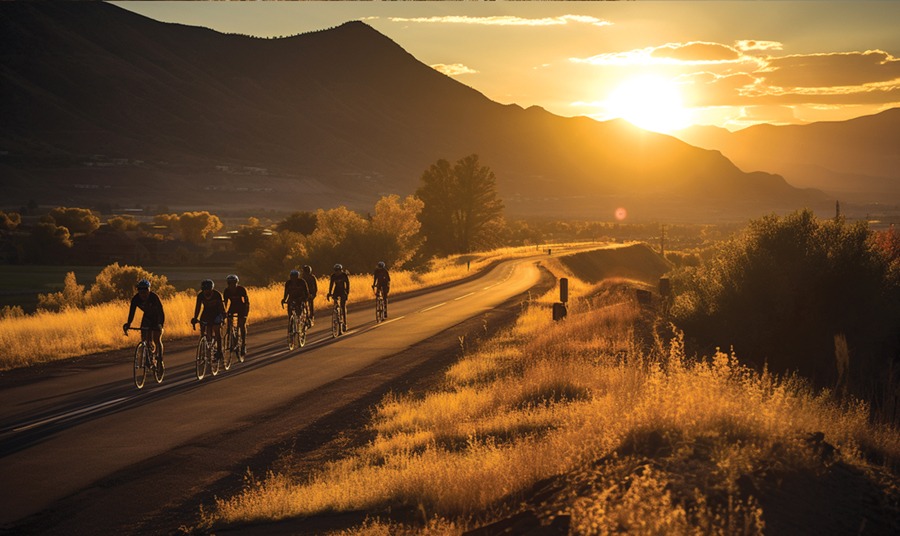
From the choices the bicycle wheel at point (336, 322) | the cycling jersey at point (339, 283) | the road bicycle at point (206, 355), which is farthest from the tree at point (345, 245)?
the road bicycle at point (206, 355)

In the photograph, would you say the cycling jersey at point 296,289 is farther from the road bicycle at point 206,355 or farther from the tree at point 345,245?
the tree at point 345,245

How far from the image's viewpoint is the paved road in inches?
418

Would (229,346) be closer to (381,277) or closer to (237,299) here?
(237,299)

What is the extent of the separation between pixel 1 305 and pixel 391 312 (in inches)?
1623

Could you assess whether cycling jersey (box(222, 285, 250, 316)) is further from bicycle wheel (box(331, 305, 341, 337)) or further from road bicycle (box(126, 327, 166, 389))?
bicycle wheel (box(331, 305, 341, 337))

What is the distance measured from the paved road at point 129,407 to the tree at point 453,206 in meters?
80.0

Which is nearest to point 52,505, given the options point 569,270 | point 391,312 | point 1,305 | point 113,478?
point 113,478

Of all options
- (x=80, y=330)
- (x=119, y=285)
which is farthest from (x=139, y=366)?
(x=119, y=285)

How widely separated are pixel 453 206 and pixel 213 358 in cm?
8917

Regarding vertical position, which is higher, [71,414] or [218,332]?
[218,332]

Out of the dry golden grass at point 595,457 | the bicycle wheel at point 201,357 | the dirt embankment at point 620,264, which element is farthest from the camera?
the dirt embankment at point 620,264

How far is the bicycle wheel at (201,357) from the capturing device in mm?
17386

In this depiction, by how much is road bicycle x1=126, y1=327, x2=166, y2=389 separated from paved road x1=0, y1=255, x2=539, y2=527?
0.87 ft

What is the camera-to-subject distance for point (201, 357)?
17.6 meters
